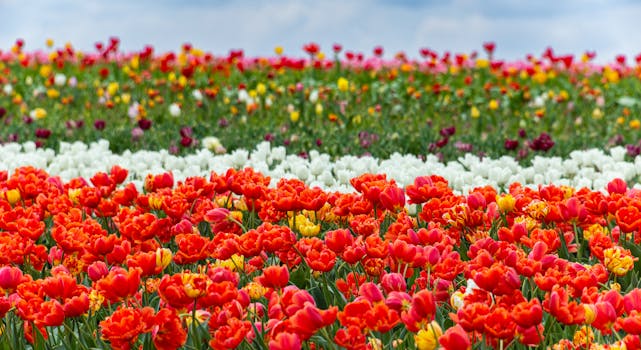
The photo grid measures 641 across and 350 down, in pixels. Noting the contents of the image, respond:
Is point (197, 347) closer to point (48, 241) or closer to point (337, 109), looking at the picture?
point (48, 241)

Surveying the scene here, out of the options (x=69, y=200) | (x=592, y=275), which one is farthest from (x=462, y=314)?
(x=69, y=200)

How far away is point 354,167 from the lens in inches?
278

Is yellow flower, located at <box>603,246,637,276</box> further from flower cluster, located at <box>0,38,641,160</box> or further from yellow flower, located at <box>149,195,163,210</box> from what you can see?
flower cluster, located at <box>0,38,641,160</box>

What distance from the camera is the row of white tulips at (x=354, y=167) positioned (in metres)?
6.39

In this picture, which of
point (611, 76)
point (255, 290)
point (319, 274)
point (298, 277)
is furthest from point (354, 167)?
point (611, 76)

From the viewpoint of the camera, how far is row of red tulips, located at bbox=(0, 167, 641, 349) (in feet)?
8.39

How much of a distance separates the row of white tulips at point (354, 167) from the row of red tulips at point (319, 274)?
1388 millimetres

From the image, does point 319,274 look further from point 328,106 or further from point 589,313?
point 328,106

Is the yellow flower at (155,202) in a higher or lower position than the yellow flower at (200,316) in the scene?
higher

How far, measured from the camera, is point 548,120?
12891mm

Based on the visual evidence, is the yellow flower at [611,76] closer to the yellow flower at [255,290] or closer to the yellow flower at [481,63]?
the yellow flower at [481,63]

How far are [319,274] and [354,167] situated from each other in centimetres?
331

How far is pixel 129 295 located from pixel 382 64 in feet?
51.4

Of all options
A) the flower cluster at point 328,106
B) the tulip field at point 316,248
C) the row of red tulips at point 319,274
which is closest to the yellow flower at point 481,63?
the flower cluster at point 328,106
